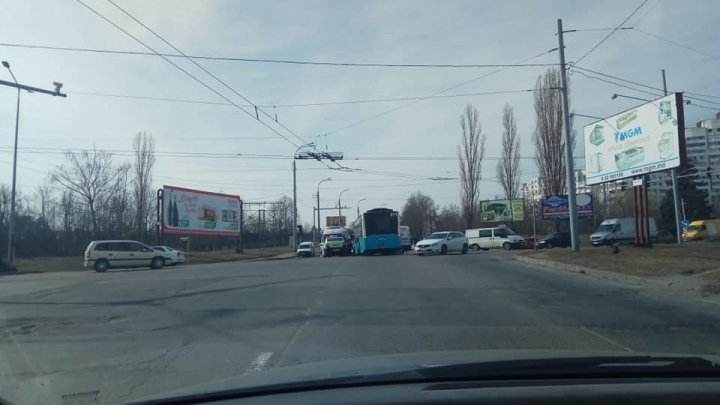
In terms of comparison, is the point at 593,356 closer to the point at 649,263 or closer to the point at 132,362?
the point at 132,362

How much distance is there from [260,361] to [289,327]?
7.87ft

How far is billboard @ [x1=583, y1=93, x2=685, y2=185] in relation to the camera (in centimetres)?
2281

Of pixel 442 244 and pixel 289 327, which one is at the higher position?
pixel 442 244

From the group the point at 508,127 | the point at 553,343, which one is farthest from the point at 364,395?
the point at 508,127

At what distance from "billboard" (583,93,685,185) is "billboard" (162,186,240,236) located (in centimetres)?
3724

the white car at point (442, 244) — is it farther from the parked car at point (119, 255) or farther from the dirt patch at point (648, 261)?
the parked car at point (119, 255)

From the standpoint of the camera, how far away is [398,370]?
3.51m

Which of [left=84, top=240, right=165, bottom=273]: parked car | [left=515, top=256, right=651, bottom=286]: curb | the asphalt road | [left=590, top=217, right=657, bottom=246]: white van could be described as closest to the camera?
the asphalt road

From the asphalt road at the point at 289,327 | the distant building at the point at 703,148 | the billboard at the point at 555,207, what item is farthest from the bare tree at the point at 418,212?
the asphalt road at the point at 289,327

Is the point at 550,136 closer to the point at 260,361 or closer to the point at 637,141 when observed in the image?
the point at 637,141

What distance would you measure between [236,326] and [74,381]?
3537 millimetres

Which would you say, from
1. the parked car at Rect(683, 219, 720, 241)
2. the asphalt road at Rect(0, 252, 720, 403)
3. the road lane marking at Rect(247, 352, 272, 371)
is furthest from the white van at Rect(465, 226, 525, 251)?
the road lane marking at Rect(247, 352, 272, 371)

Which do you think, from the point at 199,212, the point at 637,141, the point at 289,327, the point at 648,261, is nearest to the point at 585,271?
the point at 648,261

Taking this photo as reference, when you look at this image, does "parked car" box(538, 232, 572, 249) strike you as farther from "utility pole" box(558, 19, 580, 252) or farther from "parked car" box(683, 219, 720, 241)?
"utility pole" box(558, 19, 580, 252)
